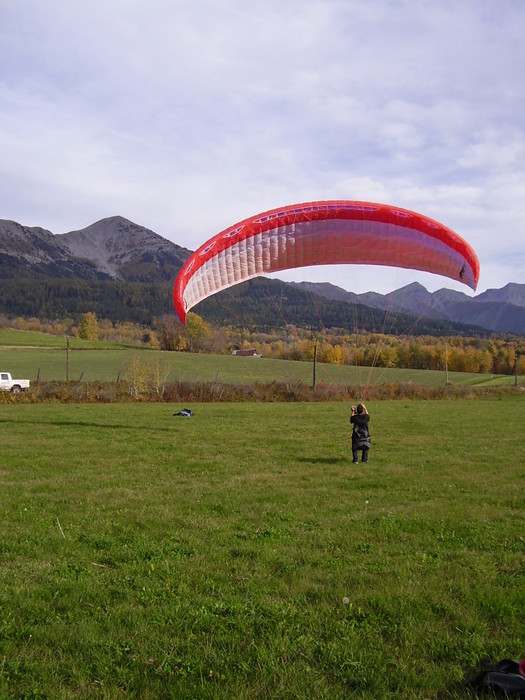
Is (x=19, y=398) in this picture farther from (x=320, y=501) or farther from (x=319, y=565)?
(x=319, y=565)

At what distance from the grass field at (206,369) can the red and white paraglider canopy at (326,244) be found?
3253 cm

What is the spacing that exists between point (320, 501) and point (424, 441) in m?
8.89

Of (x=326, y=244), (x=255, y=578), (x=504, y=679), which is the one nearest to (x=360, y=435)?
(x=326, y=244)

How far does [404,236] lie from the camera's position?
521 inches

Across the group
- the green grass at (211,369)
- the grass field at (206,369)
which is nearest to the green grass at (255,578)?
the grass field at (206,369)

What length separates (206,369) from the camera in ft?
190

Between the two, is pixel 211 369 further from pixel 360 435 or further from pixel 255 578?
pixel 255 578

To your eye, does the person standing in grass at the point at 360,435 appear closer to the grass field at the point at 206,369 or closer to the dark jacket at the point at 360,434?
the dark jacket at the point at 360,434

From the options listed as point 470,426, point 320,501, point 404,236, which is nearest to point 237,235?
point 404,236

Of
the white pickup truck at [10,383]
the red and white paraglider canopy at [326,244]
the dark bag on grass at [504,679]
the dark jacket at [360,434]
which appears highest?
the red and white paraglider canopy at [326,244]

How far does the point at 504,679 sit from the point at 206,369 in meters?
55.2

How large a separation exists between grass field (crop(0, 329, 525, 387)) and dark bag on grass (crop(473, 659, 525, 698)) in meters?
42.4

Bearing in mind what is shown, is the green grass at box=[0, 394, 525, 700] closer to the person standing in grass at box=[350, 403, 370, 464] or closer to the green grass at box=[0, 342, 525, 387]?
the person standing in grass at box=[350, 403, 370, 464]

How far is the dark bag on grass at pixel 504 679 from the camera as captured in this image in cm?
330
